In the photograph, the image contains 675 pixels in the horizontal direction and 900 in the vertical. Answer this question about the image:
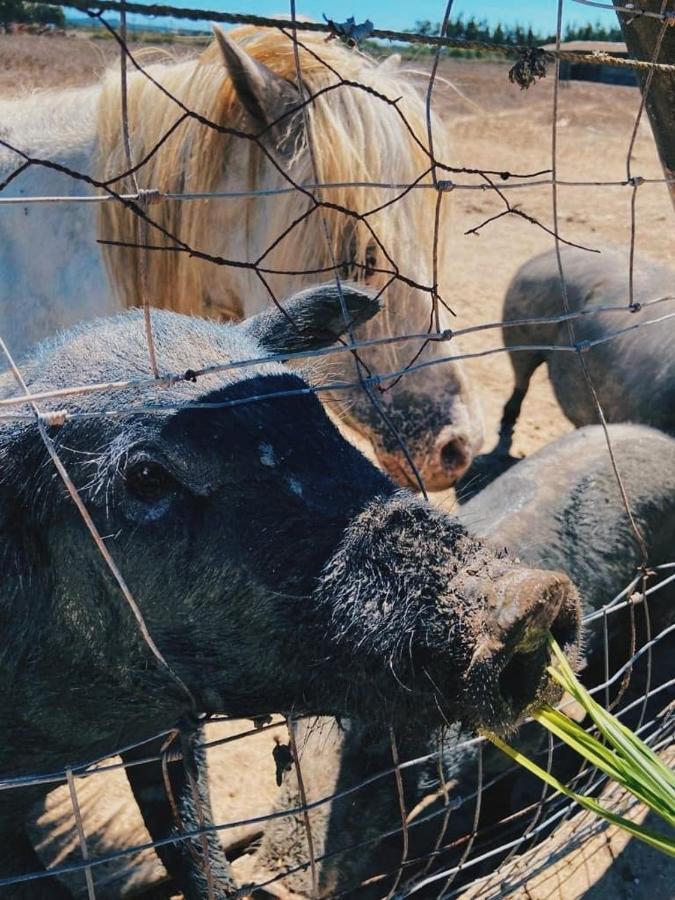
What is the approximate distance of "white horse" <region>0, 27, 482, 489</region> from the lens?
10.3 ft

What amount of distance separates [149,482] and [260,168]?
1716 mm

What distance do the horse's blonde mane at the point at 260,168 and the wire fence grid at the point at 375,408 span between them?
34 mm

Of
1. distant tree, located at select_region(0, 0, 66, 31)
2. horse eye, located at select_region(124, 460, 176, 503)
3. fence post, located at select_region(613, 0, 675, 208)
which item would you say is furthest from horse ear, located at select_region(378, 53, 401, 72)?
horse eye, located at select_region(124, 460, 176, 503)

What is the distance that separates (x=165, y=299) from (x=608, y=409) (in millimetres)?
2573

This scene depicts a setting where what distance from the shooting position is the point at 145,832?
10.9ft

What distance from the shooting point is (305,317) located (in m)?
2.41

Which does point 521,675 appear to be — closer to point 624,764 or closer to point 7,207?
point 624,764

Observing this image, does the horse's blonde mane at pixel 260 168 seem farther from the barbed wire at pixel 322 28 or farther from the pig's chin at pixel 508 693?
the pig's chin at pixel 508 693

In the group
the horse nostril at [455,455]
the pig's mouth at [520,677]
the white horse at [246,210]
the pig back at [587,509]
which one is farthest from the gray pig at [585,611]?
the pig's mouth at [520,677]

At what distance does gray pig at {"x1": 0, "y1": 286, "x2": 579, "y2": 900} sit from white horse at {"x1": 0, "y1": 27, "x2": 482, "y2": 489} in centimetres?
125

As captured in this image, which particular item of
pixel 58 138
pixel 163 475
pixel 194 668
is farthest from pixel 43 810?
pixel 58 138

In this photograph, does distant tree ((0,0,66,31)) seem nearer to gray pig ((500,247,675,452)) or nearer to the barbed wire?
gray pig ((500,247,675,452))

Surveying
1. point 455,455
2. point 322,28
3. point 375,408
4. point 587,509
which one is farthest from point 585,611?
point 322,28

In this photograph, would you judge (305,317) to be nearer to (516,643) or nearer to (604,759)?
(516,643)
